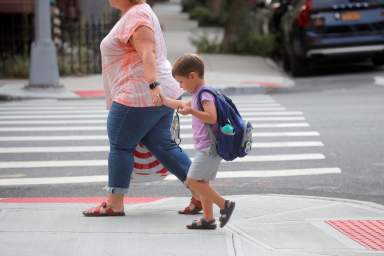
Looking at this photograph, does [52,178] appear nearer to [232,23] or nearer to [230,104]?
[230,104]

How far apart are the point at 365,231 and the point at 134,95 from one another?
180 cm

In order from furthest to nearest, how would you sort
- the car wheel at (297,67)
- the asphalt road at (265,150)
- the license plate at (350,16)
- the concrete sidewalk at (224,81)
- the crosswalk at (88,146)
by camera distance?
the car wheel at (297,67), the license plate at (350,16), the concrete sidewalk at (224,81), the crosswalk at (88,146), the asphalt road at (265,150)

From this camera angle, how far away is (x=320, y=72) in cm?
1912

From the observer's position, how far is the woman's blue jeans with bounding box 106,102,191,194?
6.45 meters

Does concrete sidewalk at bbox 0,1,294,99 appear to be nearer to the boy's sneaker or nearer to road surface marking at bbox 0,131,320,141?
road surface marking at bbox 0,131,320,141

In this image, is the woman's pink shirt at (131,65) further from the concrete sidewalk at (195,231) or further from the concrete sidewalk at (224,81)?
the concrete sidewalk at (224,81)

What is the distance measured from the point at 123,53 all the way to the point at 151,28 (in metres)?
0.28

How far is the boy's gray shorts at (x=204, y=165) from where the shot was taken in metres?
6.10

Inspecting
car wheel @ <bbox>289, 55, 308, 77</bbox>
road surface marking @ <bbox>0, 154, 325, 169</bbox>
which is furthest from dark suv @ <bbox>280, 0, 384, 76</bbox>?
road surface marking @ <bbox>0, 154, 325, 169</bbox>

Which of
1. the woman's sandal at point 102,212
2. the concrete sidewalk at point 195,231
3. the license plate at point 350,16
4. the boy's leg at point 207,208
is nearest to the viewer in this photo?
the concrete sidewalk at point 195,231

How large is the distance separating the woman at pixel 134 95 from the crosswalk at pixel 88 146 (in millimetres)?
1906

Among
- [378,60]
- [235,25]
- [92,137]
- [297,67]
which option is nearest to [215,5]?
[235,25]

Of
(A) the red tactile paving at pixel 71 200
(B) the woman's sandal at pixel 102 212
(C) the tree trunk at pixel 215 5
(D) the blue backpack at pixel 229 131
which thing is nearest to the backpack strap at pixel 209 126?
(D) the blue backpack at pixel 229 131

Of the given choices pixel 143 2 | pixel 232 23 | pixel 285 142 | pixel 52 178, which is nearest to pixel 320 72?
pixel 232 23
